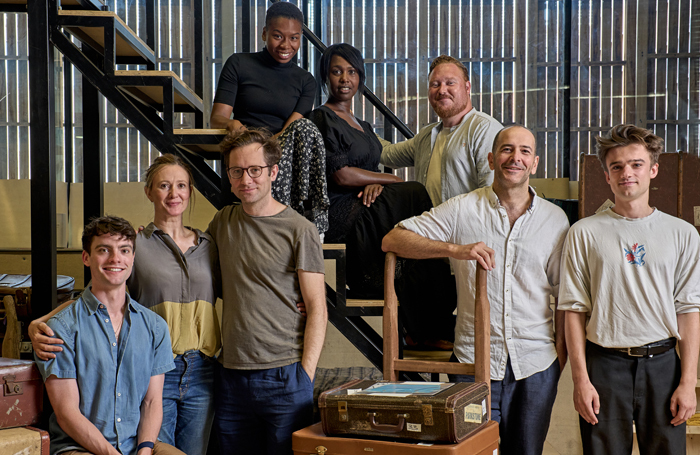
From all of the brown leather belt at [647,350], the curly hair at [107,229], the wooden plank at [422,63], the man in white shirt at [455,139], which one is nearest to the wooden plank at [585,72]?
the wooden plank at [422,63]

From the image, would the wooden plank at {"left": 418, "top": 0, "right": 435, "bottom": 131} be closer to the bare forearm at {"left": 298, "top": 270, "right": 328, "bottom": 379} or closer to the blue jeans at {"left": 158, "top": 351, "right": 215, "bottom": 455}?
the bare forearm at {"left": 298, "top": 270, "right": 328, "bottom": 379}

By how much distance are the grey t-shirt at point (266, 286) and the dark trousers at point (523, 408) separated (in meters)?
0.76

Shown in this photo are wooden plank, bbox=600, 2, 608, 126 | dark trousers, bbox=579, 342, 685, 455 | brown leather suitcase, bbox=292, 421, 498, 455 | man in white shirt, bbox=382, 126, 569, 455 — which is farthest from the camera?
wooden plank, bbox=600, 2, 608, 126

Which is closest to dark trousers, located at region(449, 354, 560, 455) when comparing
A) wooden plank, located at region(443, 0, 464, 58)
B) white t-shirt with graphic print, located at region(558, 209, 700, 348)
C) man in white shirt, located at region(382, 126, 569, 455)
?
man in white shirt, located at region(382, 126, 569, 455)

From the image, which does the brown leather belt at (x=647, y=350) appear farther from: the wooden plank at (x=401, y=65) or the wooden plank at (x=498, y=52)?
the wooden plank at (x=498, y=52)

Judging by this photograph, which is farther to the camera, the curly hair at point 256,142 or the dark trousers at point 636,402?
the curly hair at point 256,142

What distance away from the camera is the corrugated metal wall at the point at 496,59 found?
9414 mm

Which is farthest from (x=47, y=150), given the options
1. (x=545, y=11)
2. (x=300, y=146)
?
(x=545, y=11)

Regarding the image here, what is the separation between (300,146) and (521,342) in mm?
1164

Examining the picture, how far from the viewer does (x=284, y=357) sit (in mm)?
2311

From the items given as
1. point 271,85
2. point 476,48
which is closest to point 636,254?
point 271,85

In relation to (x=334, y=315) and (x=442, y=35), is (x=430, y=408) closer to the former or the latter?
(x=334, y=315)

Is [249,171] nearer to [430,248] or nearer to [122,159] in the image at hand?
[430,248]

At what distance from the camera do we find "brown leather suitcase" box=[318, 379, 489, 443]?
2.04 m
